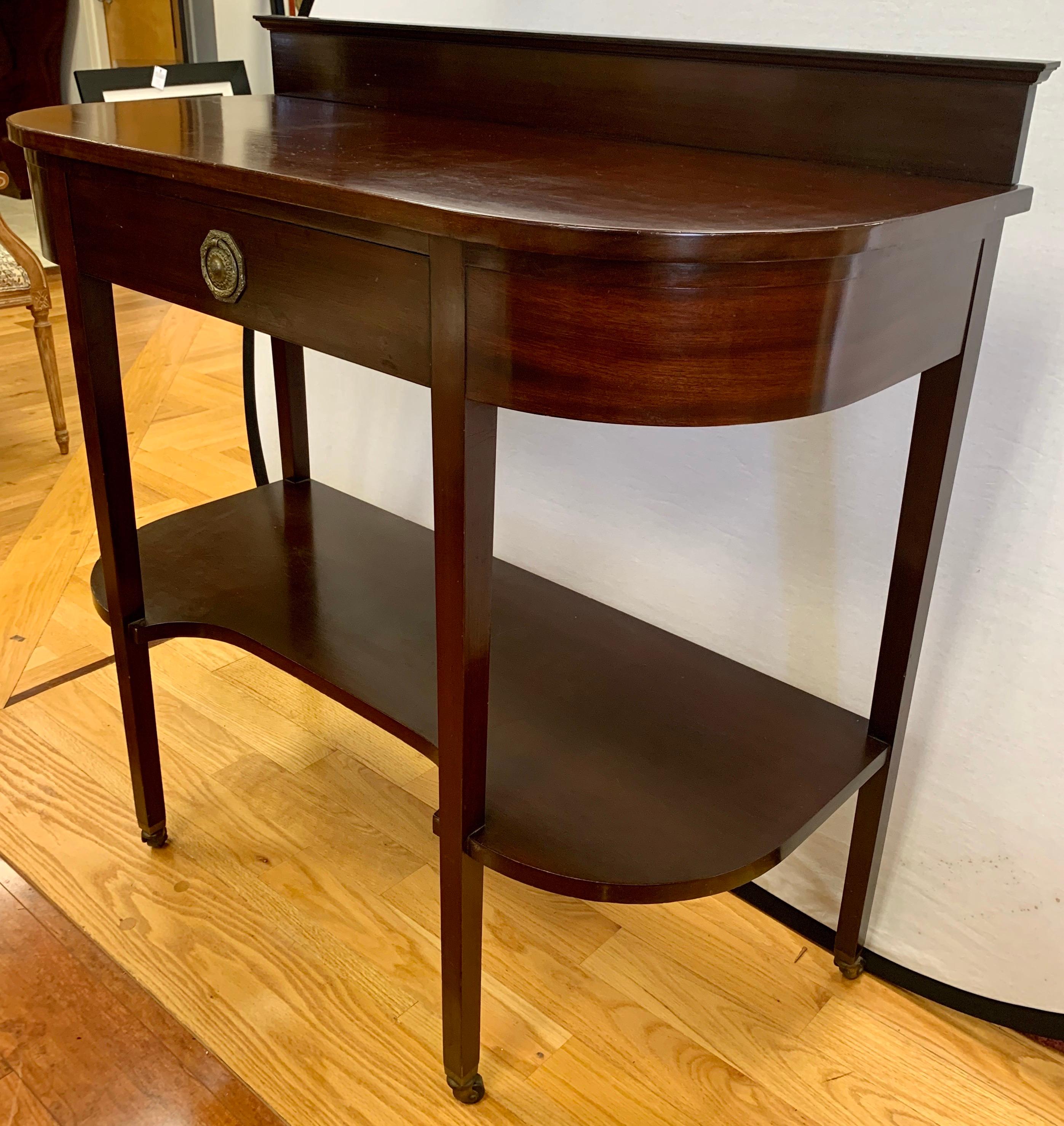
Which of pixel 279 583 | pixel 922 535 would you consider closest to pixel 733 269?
pixel 922 535

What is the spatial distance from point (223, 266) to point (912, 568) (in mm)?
635

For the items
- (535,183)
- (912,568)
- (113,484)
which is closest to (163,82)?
(113,484)

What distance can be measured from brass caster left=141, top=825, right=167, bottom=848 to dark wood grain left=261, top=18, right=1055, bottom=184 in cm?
88

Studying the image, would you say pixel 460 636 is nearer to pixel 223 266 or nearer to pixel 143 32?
pixel 223 266

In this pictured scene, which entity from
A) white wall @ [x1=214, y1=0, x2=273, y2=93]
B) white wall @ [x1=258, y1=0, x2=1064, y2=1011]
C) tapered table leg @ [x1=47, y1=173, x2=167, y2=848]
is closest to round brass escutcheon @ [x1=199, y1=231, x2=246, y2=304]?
tapered table leg @ [x1=47, y1=173, x2=167, y2=848]

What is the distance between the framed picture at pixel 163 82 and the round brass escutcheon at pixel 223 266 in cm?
60

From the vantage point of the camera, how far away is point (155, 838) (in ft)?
4.30

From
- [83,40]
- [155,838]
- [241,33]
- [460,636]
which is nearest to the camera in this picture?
[460,636]

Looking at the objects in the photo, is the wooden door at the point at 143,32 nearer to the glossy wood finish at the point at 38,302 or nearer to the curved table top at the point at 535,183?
the glossy wood finish at the point at 38,302

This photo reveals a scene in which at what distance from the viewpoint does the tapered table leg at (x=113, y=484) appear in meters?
1.04

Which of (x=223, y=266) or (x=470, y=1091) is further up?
(x=223, y=266)

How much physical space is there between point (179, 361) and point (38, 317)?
699 mm

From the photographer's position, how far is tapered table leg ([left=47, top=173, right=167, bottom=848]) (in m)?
1.04

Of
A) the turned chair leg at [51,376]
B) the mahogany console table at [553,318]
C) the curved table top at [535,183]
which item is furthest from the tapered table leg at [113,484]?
the turned chair leg at [51,376]
